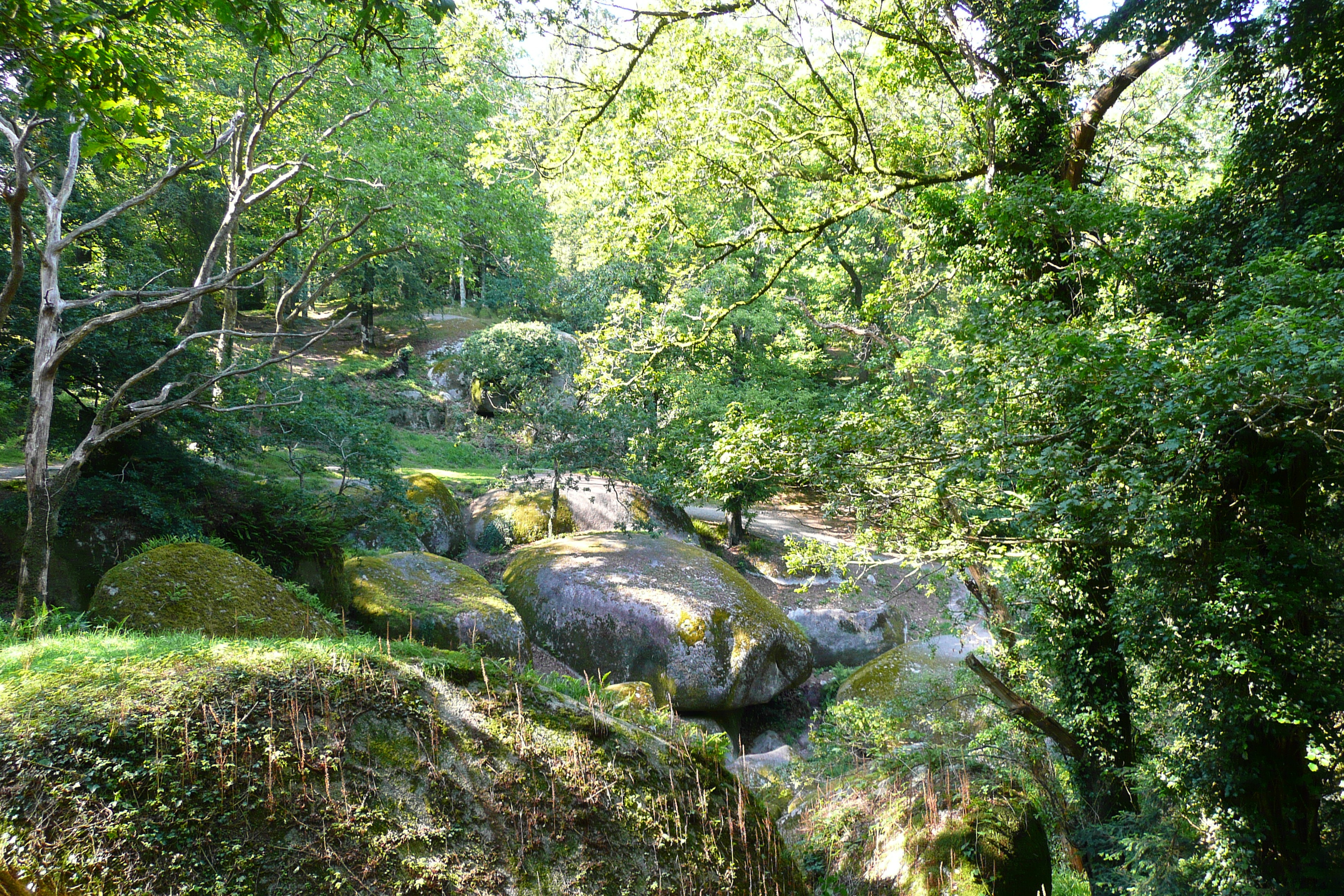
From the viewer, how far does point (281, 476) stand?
1327 centimetres

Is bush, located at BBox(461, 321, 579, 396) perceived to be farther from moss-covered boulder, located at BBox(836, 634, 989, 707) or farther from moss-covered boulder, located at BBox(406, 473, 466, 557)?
moss-covered boulder, located at BBox(836, 634, 989, 707)

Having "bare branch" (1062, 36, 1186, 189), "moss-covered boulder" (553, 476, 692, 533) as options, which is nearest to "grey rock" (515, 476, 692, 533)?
"moss-covered boulder" (553, 476, 692, 533)

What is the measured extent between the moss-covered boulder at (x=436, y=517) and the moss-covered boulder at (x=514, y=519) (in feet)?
1.33

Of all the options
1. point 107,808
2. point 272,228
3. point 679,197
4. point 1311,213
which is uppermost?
point 272,228

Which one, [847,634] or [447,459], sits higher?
[447,459]

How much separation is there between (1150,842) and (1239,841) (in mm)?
668

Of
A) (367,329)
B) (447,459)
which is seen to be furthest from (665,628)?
(367,329)

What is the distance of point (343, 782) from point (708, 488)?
660cm

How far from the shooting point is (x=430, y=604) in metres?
9.30

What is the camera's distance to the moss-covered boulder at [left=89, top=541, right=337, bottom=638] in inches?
229

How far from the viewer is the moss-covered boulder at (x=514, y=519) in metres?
14.3

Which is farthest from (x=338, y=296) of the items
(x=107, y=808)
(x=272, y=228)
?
(x=107, y=808)

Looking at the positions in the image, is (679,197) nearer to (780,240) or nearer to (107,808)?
(780,240)

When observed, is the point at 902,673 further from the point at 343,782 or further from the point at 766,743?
the point at 343,782
